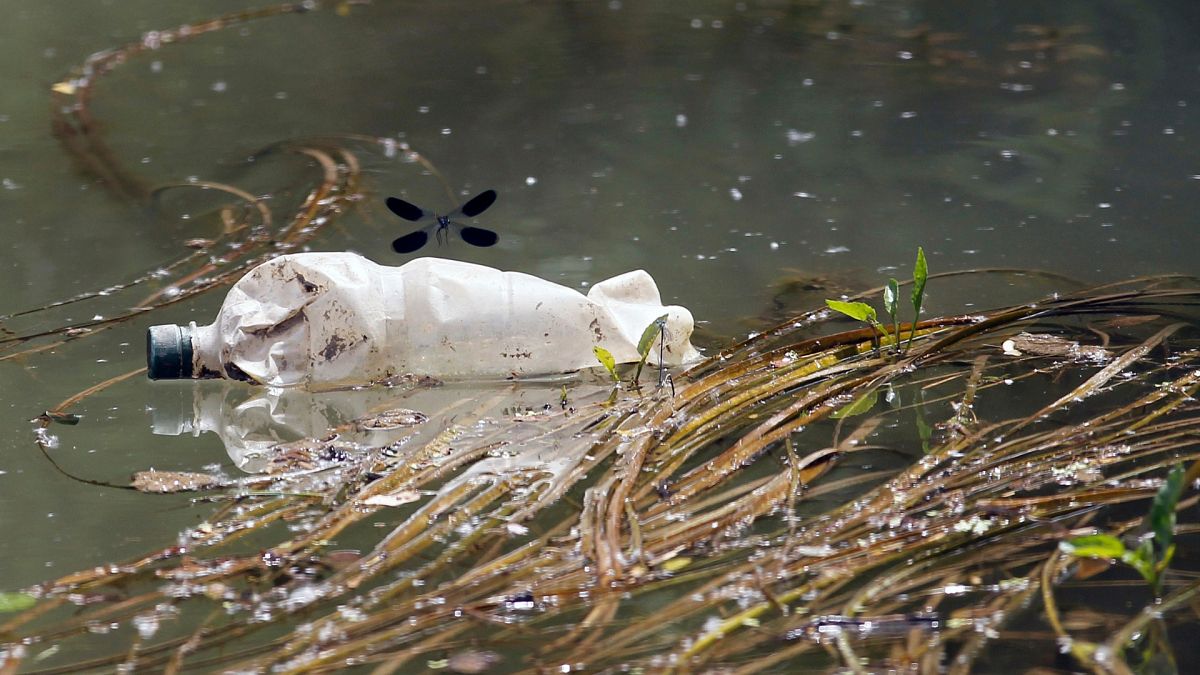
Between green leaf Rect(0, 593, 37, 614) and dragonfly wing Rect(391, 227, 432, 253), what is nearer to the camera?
green leaf Rect(0, 593, 37, 614)

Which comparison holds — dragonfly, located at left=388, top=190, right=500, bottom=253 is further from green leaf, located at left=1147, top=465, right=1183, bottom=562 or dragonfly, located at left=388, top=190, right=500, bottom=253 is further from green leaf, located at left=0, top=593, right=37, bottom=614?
green leaf, located at left=1147, top=465, right=1183, bottom=562

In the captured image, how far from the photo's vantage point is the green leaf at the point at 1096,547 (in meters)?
1.44

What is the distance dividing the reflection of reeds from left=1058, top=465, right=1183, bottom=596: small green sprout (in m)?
0.07

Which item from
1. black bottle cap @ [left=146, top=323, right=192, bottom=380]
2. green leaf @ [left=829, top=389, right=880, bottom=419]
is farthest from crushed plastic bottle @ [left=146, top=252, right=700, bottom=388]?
green leaf @ [left=829, top=389, right=880, bottom=419]

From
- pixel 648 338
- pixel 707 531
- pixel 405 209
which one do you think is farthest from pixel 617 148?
pixel 707 531

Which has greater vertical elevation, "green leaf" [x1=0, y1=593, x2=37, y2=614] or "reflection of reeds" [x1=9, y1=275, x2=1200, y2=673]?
"green leaf" [x1=0, y1=593, x2=37, y2=614]

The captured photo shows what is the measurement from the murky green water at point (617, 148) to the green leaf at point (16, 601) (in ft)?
0.23

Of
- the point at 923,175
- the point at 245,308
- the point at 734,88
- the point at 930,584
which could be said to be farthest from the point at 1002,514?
the point at 734,88

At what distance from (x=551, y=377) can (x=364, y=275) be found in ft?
1.27

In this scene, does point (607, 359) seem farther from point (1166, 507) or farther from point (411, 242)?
point (1166, 507)

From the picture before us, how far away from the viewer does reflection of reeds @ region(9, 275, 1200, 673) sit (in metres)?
1.46

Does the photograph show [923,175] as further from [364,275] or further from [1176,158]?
[364,275]

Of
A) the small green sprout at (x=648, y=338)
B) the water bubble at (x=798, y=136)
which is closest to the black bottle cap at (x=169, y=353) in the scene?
the small green sprout at (x=648, y=338)

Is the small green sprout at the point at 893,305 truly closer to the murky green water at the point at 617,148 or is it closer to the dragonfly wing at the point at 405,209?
the murky green water at the point at 617,148
